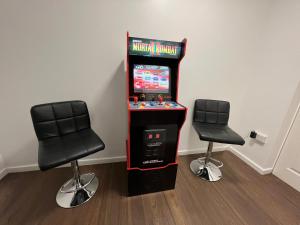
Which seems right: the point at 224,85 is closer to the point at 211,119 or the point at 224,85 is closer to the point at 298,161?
the point at 211,119

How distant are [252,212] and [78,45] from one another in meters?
2.48

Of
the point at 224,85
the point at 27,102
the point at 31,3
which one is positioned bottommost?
the point at 27,102

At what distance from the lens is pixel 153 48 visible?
1231 millimetres

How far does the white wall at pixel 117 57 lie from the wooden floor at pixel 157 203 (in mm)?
327

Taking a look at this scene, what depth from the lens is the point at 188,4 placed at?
158 cm

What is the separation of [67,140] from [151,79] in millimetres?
1030

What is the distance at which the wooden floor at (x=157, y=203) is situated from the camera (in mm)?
1255

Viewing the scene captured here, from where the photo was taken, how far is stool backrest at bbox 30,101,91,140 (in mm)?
1323

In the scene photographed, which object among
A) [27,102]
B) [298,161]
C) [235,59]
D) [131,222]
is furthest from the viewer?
[235,59]

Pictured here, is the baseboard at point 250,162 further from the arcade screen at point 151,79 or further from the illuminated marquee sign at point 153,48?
the illuminated marquee sign at point 153,48

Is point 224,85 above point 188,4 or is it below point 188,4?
below

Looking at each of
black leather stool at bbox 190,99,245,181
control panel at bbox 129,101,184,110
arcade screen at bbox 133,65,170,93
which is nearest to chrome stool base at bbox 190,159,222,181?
black leather stool at bbox 190,99,245,181

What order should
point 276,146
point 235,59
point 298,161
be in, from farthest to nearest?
point 235,59, point 276,146, point 298,161

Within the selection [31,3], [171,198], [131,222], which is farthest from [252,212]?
[31,3]
